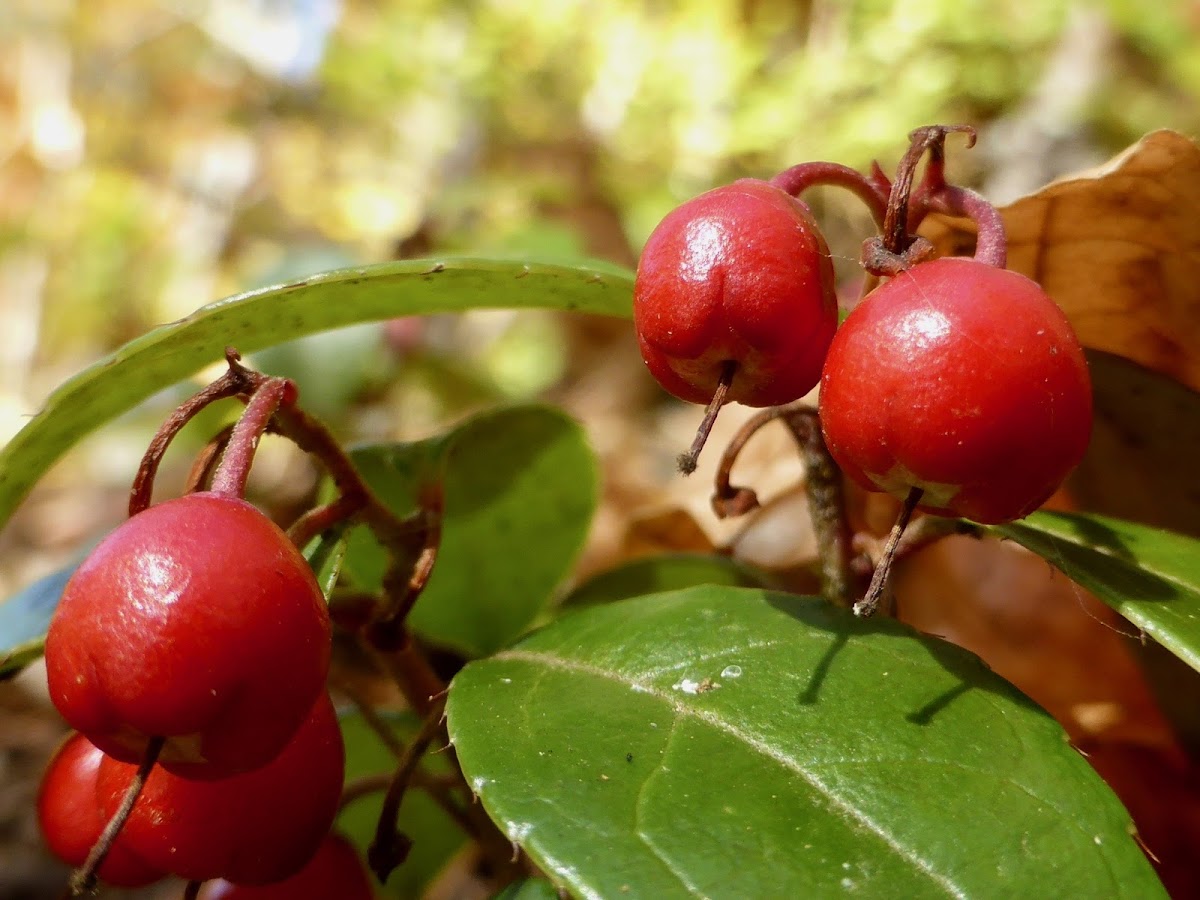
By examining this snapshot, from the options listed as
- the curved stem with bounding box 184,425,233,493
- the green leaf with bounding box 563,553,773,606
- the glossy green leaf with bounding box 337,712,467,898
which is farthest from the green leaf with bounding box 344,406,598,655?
the curved stem with bounding box 184,425,233,493

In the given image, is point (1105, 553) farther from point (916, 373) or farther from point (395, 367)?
point (395, 367)

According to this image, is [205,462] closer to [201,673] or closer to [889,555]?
[201,673]

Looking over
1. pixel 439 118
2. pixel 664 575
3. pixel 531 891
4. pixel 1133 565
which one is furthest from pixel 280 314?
pixel 439 118

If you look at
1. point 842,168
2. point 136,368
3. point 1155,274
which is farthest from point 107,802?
point 1155,274

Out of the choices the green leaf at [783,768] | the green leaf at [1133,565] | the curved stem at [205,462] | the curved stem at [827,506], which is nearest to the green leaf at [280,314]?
the curved stem at [205,462]

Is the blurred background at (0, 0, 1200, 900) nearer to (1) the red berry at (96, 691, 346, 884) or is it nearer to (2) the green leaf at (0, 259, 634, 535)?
(2) the green leaf at (0, 259, 634, 535)
